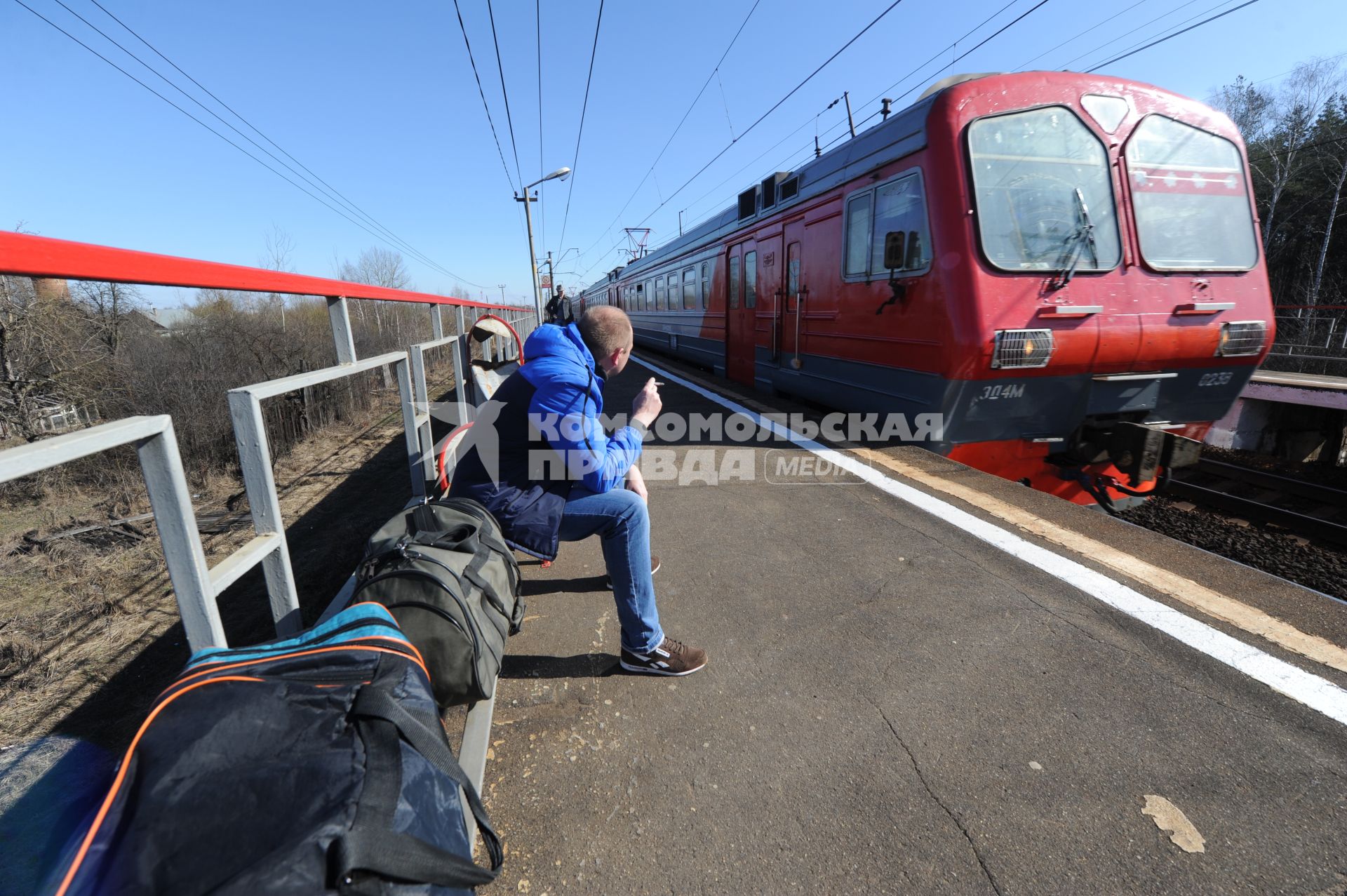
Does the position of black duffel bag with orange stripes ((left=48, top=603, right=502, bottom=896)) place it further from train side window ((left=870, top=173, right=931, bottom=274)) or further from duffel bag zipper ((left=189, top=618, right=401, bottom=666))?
train side window ((left=870, top=173, right=931, bottom=274))

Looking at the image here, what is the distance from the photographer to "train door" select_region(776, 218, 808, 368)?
284 inches

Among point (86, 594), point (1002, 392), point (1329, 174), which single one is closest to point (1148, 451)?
point (1002, 392)

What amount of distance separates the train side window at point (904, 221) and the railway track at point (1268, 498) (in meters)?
3.75

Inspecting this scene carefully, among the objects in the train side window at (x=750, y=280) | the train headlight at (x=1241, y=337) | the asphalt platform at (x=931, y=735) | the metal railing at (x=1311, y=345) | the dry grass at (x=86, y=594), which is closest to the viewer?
the asphalt platform at (x=931, y=735)

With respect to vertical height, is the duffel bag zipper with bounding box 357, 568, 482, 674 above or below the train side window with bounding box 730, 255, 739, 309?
below

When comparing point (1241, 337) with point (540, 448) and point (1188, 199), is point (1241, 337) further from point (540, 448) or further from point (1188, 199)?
point (540, 448)

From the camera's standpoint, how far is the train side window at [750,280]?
344 inches

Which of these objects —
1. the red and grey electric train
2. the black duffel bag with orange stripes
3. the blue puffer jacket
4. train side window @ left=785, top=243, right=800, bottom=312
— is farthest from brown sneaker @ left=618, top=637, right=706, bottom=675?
train side window @ left=785, top=243, right=800, bottom=312

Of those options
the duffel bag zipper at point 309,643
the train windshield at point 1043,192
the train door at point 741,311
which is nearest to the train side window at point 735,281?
the train door at point 741,311

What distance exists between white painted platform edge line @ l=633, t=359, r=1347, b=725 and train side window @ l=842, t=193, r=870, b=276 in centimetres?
252

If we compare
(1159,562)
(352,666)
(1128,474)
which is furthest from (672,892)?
(1128,474)

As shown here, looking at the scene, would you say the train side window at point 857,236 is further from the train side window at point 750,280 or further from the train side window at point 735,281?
the train side window at point 735,281

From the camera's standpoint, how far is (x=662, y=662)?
245cm

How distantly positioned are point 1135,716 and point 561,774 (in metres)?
1.99
